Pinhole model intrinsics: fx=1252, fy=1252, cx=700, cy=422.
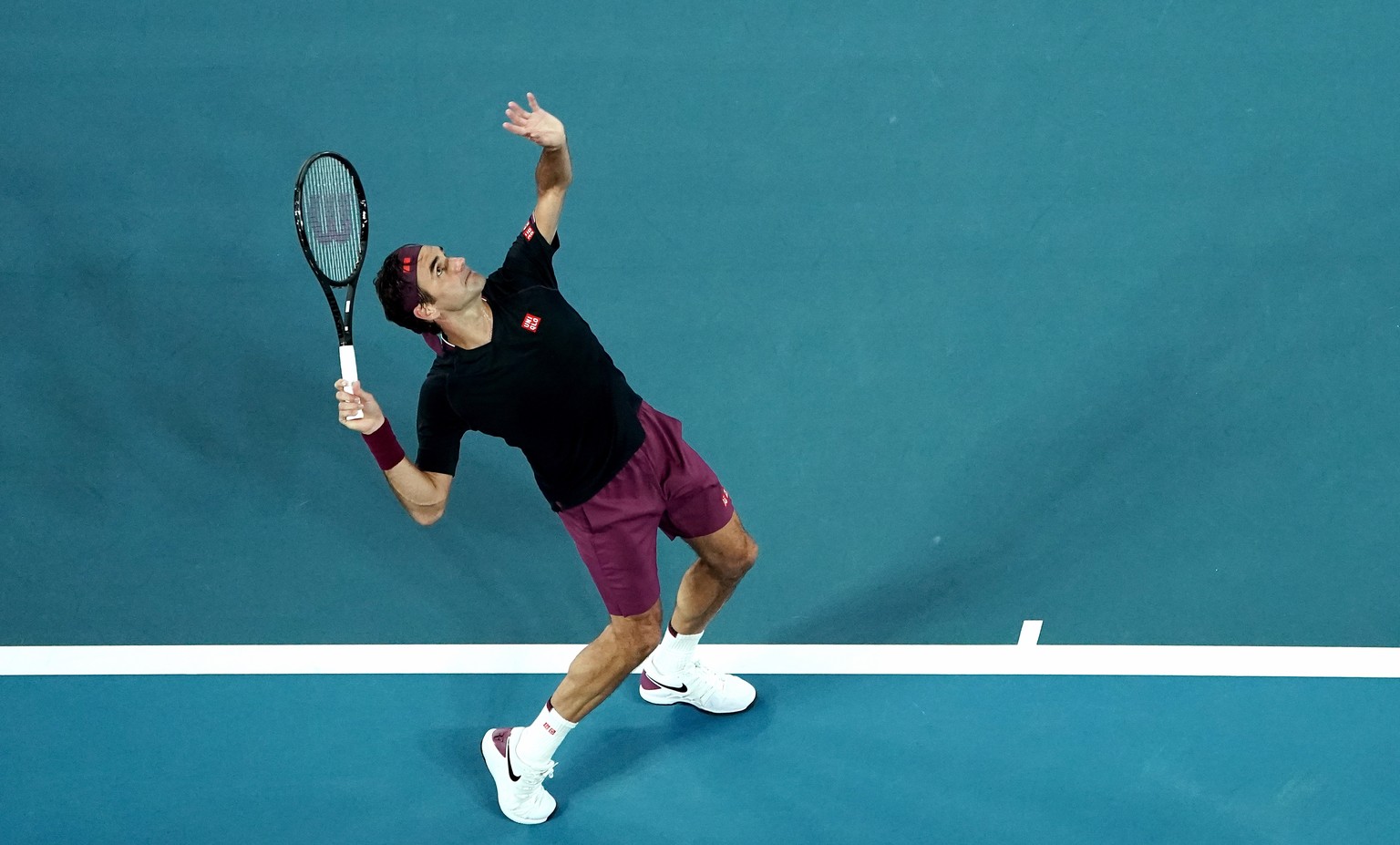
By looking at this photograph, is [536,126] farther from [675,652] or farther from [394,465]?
[675,652]

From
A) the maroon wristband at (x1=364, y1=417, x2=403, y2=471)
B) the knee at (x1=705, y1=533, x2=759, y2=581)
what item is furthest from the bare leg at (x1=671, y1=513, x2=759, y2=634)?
the maroon wristband at (x1=364, y1=417, x2=403, y2=471)

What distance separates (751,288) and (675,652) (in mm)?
1496

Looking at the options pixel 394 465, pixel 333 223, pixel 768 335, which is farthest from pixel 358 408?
pixel 768 335

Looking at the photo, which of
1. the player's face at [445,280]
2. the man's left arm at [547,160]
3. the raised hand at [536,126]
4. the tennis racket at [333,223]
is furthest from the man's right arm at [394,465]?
the raised hand at [536,126]

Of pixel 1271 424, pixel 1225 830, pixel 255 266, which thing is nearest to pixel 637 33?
pixel 255 266

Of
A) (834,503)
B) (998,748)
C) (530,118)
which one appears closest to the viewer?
(530,118)

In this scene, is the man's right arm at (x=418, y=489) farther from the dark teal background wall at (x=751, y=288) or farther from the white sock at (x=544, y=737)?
the dark teal background wall at (x=751, y=288)

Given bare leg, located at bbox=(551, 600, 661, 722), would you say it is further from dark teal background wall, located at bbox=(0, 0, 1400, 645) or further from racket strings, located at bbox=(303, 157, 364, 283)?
racket strings, located at bbox=(303, 157, 364, 283)

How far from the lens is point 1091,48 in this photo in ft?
15.9

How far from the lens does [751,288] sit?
4832mm

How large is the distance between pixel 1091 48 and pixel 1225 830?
9.48ft

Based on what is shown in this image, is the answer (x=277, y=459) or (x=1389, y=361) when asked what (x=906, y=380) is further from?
(x=277, y=459)

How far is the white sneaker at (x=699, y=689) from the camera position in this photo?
162 inches

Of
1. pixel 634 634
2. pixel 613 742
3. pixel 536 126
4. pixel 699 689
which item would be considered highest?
pixel 536 126
